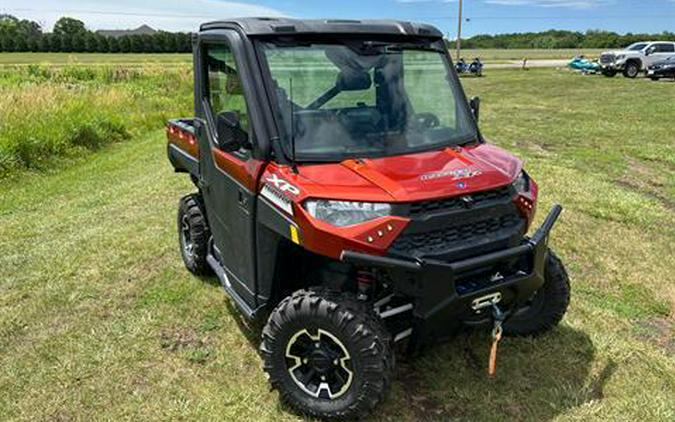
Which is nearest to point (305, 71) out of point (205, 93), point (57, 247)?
point (205, 93)

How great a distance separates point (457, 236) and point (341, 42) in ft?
4.34

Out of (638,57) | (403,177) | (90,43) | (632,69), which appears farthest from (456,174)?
(90,43)

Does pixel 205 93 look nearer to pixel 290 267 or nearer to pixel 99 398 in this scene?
pixel 290 267

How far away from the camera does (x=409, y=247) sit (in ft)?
9.86

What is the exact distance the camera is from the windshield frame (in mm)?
3301

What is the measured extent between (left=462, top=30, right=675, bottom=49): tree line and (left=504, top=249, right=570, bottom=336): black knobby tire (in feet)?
265

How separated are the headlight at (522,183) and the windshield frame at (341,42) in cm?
41

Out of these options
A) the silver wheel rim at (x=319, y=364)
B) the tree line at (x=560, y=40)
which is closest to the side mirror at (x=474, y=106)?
the silver wheel rim at (x=319, y=364)

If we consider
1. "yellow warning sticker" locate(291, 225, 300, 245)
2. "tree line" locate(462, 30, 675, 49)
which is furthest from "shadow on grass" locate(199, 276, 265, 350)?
"tree line" locate(462, 30, 675, 49)

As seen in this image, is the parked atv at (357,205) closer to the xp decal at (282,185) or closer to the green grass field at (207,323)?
the xp decal at (282,185)

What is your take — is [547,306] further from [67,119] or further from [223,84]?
[67,119]

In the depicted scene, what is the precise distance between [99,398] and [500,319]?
94.8 inches

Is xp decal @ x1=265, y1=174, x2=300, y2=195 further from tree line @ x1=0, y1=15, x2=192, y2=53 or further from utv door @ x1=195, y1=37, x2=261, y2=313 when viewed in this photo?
tree line @ x1=0, y1=15, x2=192, y2=53

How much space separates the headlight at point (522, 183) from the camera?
11.3 feet
